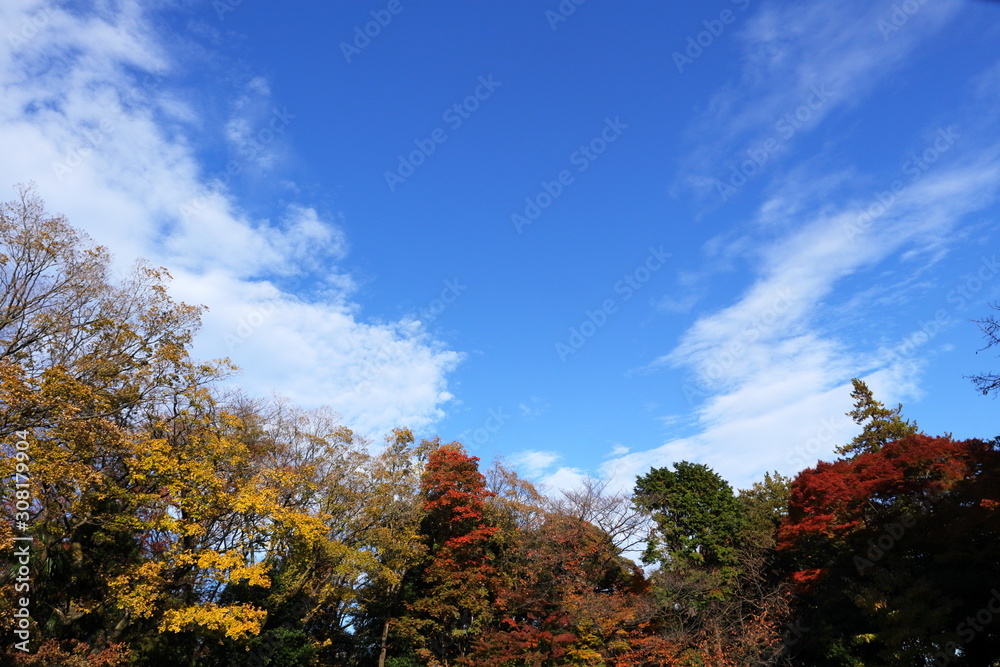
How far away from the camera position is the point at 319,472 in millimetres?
18844

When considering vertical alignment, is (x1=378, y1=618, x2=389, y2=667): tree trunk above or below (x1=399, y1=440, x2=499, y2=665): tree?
below

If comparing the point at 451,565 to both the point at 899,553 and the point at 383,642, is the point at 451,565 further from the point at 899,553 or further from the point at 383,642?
the point at 899,553

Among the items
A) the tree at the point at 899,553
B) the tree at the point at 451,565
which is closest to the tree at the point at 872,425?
the tree at the point at 899,553

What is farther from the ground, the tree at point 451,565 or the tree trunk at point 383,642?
the tree at point 451,565

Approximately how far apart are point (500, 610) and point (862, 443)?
1974cm

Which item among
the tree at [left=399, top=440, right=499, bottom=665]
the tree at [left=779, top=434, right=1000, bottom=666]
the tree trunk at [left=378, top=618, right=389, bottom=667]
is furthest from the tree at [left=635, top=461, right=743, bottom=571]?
the tree trunk at [left=378, top=618, right=389, bottom=667]

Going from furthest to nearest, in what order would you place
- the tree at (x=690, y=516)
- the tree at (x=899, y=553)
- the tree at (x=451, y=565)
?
1. the tree at (x=690, y=516)
2. the tree at (x=451, y=565)
3. the tree at (x=899, y=553)

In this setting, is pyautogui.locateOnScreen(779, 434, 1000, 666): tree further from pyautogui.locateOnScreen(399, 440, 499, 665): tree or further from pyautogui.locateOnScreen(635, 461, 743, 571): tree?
pyautogui.locateOnScreen(399, 440, 499, 665): tree

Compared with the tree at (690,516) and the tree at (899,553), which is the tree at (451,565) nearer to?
the tree at (690,516)

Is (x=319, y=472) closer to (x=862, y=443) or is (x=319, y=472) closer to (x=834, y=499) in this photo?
(x=834, y=499)

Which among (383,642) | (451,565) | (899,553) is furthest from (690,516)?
(383,642)

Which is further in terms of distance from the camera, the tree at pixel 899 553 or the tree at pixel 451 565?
the tree at pixel 451 565

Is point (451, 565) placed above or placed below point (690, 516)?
below

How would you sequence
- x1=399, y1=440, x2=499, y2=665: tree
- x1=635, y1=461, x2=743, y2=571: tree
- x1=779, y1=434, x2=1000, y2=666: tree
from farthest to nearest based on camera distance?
x1=635, y1=461, x2=743, y2=571: tree → x1=399, y1=440, x2=499, y2=665: tree → x1=779, y1=434, x2=1000, y2=666: tree
